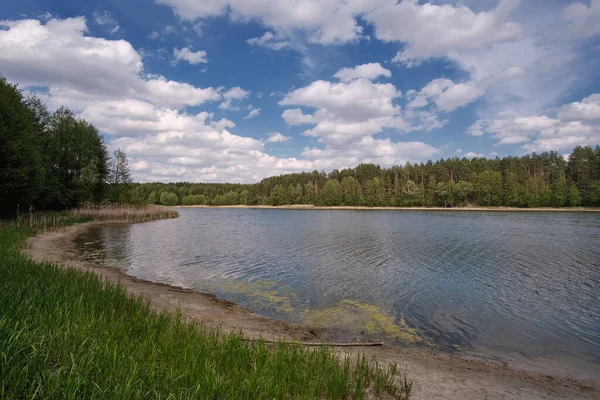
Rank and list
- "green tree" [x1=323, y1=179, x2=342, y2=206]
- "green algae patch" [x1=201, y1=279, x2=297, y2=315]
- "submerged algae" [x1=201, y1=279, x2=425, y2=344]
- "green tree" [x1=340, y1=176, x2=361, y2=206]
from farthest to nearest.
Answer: "green tree" [x1=323, y1=179, x2=342, y2=206]
"green tree" [x1=340, y1=176, x2=361, y2=206]
"green algae patch" [x1=201, y1=279, x2=297, y2=315]
"submerged algae" [x1=201, y1=279, x2=425, y2=344]

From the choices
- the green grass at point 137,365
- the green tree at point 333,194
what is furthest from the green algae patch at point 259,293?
Result: the green tree at point 333,194

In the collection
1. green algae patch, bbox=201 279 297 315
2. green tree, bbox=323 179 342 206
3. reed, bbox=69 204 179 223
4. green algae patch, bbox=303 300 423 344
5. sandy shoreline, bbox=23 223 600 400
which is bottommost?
green algae patch, bbox=201 279 297 315

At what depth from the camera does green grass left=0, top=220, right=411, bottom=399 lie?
3.75 meters

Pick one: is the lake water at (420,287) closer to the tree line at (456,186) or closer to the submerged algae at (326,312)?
the submerged algae at (326,312)

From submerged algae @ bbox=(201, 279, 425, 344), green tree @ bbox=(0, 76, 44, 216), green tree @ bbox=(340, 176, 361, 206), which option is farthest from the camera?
green tree @ bbox=(340, 176, 361, 206)

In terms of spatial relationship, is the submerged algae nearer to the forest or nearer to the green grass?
the green grass

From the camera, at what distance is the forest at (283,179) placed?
30922 millimetres

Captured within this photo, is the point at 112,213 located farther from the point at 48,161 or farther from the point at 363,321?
the point at 363,321

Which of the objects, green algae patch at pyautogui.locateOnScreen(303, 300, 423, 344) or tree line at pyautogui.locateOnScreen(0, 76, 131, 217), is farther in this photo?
tree line at pyautogui.locateOnScreen(0, 76, 131, 217)

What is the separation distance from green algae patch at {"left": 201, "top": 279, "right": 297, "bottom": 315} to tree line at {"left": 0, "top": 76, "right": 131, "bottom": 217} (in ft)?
76.6

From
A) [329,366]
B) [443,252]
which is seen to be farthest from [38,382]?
[443,252]

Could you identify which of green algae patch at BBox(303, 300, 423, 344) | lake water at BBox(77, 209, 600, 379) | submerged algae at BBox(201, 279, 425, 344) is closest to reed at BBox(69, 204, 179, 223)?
lake water at BBox(77, 209, 600, 379)

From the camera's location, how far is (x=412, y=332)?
10828 mm

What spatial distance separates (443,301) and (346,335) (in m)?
6.17
